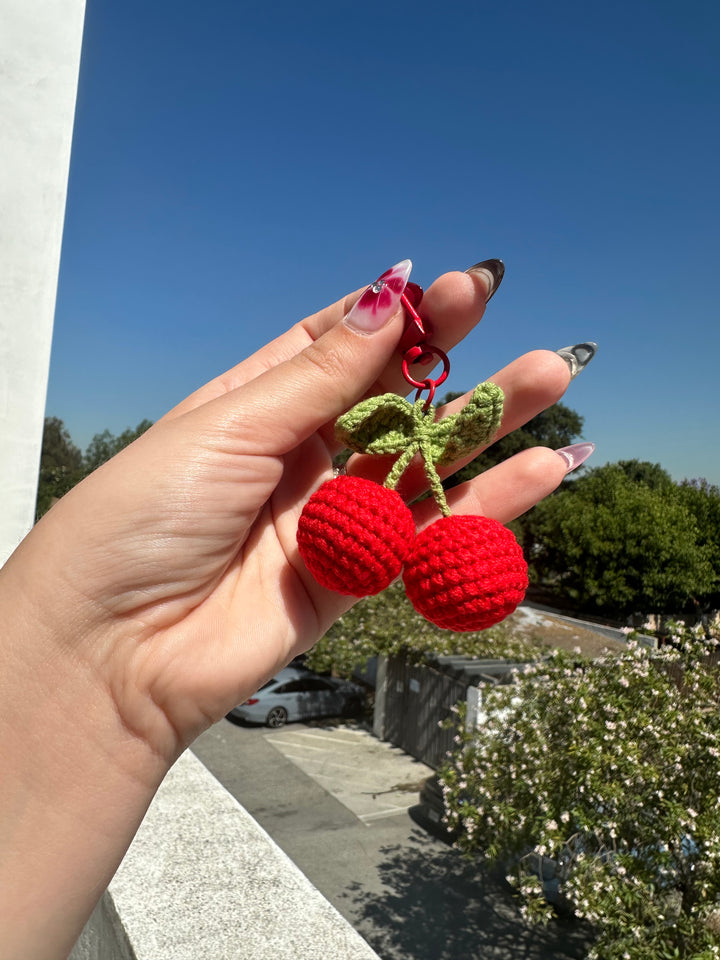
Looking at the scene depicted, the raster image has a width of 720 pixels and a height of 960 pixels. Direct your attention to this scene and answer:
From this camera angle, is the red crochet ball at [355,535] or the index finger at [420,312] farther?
the index finger at [420,312]

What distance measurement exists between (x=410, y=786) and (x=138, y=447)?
10.1 m

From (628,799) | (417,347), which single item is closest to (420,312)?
(417,347)

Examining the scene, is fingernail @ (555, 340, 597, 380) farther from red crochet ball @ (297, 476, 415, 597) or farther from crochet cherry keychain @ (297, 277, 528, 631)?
red crochet ball @ (297, 476, 415, 597)

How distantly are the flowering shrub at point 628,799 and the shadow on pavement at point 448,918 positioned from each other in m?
2.24

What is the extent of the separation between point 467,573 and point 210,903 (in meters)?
1.47

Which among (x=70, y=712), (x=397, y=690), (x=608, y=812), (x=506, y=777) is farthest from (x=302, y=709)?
(x=70, y=712)

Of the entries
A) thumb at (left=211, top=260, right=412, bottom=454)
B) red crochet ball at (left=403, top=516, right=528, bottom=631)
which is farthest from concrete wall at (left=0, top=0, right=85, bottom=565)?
red crochet ball at (left=403, top=516, right=528, bottom=631)

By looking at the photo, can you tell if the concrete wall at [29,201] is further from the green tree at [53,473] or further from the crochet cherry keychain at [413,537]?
the crochet cherry keychain at [413,537]

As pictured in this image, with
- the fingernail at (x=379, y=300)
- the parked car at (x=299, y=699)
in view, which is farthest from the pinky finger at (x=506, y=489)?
the parked car at (x=299, y=699)

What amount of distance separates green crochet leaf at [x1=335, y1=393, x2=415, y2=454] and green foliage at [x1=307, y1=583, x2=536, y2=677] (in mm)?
9007

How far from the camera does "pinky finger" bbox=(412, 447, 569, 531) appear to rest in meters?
1.75

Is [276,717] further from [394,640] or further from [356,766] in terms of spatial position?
[394,640]

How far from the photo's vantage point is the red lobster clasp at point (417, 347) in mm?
1536

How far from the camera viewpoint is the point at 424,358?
1.64m
